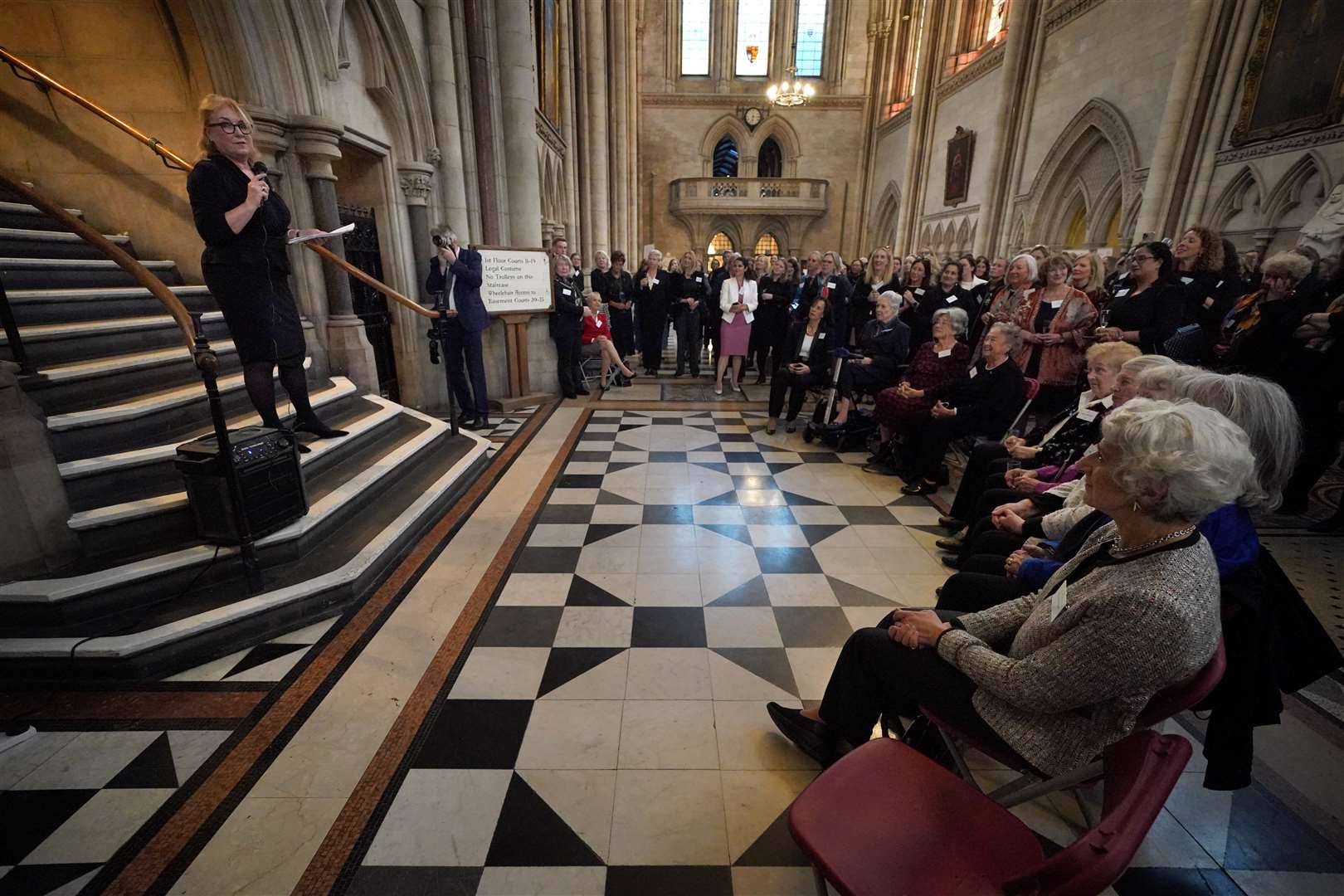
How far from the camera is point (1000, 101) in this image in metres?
12.3

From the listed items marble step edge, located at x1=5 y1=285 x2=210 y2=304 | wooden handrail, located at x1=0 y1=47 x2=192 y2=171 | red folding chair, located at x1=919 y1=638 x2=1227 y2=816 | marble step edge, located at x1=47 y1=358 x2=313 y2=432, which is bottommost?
red folding chair, located at x1=919 y1=638 x2=1227 y2=816

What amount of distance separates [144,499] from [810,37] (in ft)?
86.4

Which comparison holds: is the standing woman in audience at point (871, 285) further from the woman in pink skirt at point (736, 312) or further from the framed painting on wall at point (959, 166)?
the framed painting on wall at point (959, 166)

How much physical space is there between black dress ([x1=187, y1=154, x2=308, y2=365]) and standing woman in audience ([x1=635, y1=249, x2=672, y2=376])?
5724 millimetres

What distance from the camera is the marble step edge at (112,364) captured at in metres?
2.84

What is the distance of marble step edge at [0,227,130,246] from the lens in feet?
11.9

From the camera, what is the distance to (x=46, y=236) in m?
3.86

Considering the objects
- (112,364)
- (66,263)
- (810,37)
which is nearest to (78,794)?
(112,364)

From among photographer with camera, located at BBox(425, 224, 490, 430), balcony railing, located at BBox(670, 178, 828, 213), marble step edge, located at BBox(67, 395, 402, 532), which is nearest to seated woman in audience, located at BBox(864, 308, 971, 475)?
photographer with camera, located at BBox(425, 224, 490, 430)

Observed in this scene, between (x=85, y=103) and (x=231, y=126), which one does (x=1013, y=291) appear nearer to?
(x=231, y=126)

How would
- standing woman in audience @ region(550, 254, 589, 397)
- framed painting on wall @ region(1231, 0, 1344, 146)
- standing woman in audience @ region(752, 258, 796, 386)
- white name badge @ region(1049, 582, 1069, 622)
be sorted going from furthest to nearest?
standing woman in audience @ region(752, 258, 796, 386), standing woman in audience @ region(550, 254, 589, 397), framed painting on wall @ region(1231, 0, 1344, 146), white name badge @ region(1049, 582, 1069, 622)

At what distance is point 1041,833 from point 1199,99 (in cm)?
994

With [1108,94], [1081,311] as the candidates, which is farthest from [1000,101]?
[1081,311]

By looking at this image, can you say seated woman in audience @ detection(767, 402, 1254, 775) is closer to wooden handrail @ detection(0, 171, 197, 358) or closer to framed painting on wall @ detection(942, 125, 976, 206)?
wooden handrail @ detection(0, 171, 197, 358)
